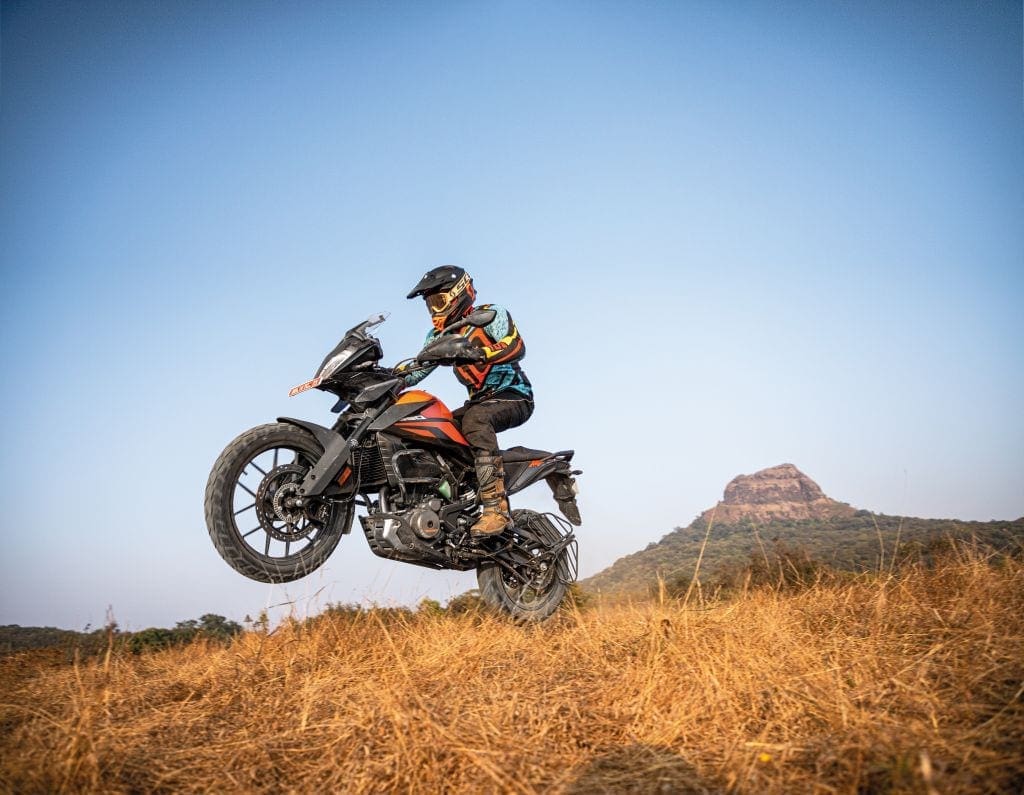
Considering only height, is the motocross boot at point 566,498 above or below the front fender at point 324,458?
below

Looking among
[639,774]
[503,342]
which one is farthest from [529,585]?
[639,774]

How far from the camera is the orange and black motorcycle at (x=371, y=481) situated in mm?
4973

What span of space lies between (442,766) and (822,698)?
1445 millimetres

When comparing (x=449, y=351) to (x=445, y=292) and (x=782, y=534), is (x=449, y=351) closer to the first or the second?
(x=445, y=292)

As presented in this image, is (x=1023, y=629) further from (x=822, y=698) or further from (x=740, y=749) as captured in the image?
(x=740, y=749)

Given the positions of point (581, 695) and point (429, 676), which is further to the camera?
point (429, 676)

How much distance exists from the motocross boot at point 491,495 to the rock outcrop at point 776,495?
1861 inches

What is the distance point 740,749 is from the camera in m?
2.37

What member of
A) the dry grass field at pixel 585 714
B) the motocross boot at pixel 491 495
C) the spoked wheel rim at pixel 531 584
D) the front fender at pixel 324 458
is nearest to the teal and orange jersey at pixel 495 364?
the motocross boot at pixel 491 495

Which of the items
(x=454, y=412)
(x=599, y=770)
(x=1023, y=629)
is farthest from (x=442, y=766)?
(x=454, y=412)

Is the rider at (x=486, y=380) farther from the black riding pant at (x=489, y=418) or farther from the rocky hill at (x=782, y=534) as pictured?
the rocky hill at (x=782, y=534)

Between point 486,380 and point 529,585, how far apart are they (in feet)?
6.66

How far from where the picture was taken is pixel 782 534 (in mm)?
18141

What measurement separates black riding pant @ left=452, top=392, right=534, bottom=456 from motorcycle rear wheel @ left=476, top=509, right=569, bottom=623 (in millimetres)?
1037
